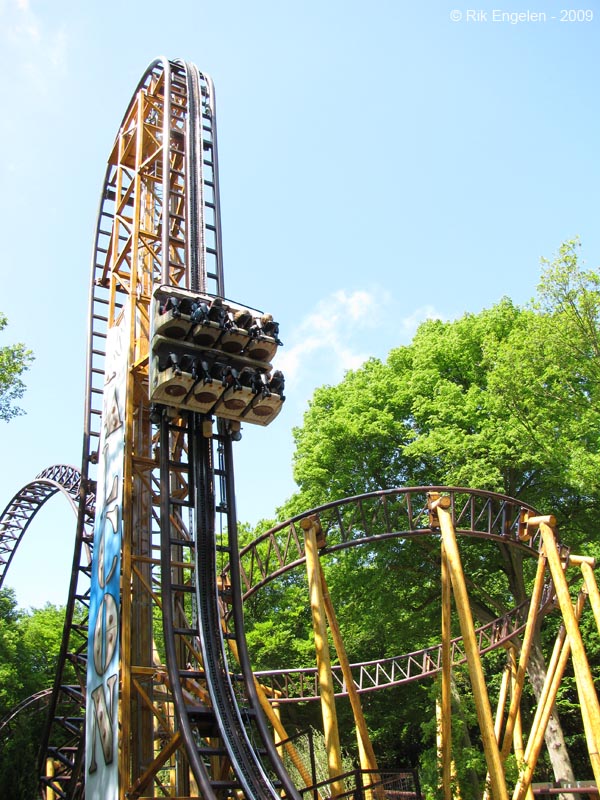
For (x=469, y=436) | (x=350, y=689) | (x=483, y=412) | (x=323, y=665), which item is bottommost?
(x=350, y=689)

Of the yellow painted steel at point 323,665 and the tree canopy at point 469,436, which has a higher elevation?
the tree canopy at point 469,436

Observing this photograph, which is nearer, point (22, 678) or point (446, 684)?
point (446, 684)

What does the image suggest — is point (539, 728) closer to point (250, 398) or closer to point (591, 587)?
point (591, 587)

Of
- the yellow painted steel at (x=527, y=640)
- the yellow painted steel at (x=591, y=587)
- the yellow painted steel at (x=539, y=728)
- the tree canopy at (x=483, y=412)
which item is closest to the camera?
the yellow painted steel at (x=539, y=728)

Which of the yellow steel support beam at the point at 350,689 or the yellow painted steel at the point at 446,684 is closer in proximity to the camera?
the yellow painted steel at the point at 446,684

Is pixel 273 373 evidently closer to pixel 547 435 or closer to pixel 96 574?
pixel 96 574

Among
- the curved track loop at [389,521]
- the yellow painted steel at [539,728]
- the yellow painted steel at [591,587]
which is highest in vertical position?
the curved track loop at [389,521]

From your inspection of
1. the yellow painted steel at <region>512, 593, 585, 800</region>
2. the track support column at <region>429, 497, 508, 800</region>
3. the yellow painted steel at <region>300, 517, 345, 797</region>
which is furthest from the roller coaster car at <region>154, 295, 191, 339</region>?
the yellow painted steel at <region>512, 593, 585, 800</region>

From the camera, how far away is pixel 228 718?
33.0 feet

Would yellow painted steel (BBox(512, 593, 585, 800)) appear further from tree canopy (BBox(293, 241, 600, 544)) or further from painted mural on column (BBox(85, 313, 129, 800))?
painted mural on column (BBox(85, 313, 129, 800))

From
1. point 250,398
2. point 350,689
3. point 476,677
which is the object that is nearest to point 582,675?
point 476,677

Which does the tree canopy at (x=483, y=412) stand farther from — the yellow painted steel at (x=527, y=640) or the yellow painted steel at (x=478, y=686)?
the yellow painted steel at (x=478, y=686)

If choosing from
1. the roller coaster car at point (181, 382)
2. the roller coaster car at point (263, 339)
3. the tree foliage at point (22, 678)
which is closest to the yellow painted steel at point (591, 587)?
the roller coaster car at point (263, 339)

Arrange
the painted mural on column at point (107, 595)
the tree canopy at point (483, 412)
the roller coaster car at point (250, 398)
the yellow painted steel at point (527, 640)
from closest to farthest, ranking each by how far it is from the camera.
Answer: the painted mural on column at point (107, 595) < the roller coaster car at point (250, 398) < the yellow painted steel at point (527, 640) < the tree canopy at point (483, 412)
